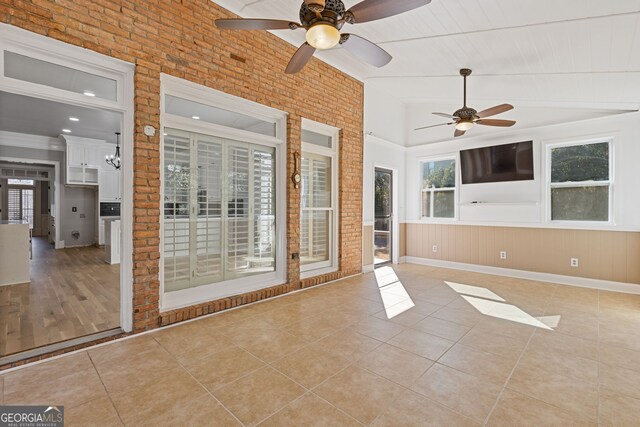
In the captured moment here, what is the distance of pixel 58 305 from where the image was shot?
144 inches

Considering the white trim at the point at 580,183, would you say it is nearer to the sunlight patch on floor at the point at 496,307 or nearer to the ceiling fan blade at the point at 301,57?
the sunlight patch on floor at the point at 496,307

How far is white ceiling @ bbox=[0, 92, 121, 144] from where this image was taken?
560 centimetres

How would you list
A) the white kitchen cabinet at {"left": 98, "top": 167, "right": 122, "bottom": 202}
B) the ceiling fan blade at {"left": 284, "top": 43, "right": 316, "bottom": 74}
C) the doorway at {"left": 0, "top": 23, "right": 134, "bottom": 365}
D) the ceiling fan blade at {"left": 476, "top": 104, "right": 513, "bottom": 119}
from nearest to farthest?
the doorway at {"left": 0, "top": 23, "right": 134, "bottom": 365} → the ceiling fan blade at {"left": 284, "top": 43, "right": 316, "bottom": 74} → the ceiling fan blade at {"left": 476, "top": 104, "right": 513, "bottom": 119} → the white kitchen cabinet at {"left": 98, "top": 167, "right": 122, "bottom": 202}

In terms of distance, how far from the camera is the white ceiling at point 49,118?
18.4ft

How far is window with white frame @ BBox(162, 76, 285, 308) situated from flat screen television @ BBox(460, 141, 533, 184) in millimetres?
3945

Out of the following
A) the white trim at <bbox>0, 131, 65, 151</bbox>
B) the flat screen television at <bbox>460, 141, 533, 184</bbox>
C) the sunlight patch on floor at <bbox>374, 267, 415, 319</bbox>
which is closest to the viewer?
the sunlight patch on floor at <bbox>374, 267, 415, 319</bbox>

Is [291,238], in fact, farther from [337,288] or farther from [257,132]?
[257,132]

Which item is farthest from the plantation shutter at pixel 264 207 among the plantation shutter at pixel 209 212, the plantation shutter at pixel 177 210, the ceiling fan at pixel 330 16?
the ceiling fan at pixel 330 16

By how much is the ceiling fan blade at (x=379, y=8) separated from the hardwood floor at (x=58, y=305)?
3.64 metres

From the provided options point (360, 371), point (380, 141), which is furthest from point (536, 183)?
point (360, 371)

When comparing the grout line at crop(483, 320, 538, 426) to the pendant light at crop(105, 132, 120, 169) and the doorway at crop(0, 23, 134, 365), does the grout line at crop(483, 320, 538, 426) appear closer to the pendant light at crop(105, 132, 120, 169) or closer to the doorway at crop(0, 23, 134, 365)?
the doorway at crop(0, 23, 134, 365)

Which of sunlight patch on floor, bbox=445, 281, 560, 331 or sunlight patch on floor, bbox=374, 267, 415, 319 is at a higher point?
sunlight patch on floor, bbox=374, 267, 415, 319

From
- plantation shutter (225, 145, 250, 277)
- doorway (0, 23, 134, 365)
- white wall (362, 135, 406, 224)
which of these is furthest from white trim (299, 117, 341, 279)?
doorway (0, 23, 134, 365)

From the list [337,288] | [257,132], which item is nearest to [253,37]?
[257,132]
